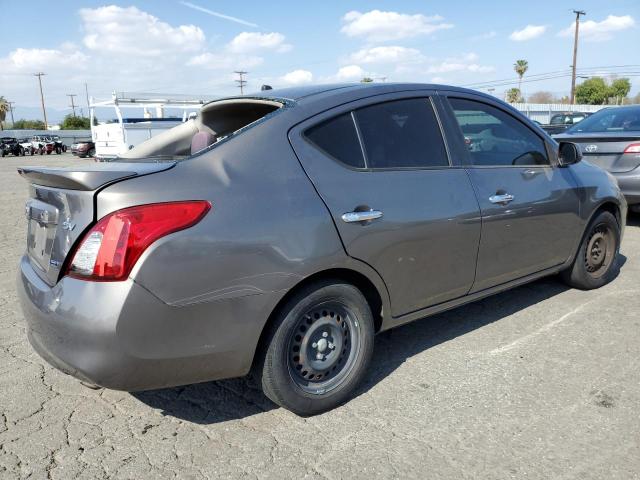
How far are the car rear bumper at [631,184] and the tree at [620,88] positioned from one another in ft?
270

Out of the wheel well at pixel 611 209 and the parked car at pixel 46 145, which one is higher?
the parked car at pixel 46 145

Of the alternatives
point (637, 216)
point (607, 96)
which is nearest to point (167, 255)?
point (637, 216)

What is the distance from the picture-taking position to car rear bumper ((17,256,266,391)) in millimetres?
2133

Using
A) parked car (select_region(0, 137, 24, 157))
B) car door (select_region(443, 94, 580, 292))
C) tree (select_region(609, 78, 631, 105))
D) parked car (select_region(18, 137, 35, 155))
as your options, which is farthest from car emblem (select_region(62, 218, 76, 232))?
tree (select_region(609, 78, 631, 105))

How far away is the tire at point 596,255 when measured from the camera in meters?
4.36

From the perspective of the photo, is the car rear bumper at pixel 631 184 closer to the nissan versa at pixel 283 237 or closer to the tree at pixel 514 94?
the nissan versa at pixel 283 237

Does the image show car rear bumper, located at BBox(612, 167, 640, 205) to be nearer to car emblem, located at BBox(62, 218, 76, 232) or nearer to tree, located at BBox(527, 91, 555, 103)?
car emblem, located at BBox(62, 218, 76, 232)

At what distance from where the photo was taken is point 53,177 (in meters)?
2.39

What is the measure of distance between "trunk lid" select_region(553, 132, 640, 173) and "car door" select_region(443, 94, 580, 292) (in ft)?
9.89

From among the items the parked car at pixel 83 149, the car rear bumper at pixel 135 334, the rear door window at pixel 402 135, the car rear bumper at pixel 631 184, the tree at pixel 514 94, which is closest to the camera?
the car rear bumper at pixel 135 334

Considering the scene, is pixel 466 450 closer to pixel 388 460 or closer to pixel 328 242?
pixel 388 460

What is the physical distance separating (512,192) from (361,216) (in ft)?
4.41

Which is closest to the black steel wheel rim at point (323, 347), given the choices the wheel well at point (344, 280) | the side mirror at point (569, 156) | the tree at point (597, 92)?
the wheel well at point (344, 280)

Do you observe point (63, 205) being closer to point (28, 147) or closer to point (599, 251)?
point (599, 251)
